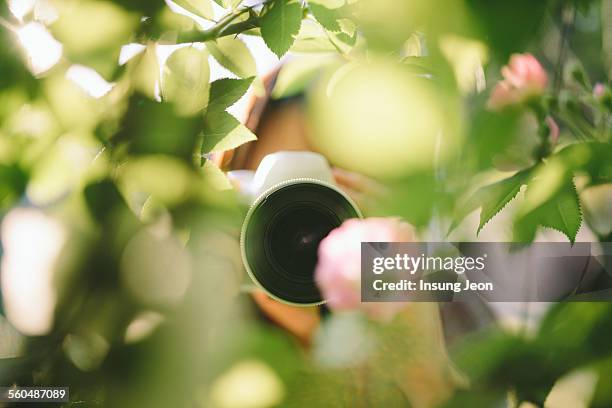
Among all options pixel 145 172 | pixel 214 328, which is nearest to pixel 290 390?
pixel 214 328

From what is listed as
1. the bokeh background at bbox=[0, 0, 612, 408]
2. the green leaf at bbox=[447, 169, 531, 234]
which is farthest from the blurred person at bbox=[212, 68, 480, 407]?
the green leaf at bbox=[447, 169, 531, 234]

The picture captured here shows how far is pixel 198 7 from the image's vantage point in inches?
16.4

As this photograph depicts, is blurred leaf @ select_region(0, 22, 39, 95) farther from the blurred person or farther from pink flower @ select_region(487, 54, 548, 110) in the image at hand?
pink flower @ select_region(487, 54, 548, 110)

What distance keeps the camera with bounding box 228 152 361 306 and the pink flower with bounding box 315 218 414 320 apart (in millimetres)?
10

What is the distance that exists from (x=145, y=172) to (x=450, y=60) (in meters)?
0.25

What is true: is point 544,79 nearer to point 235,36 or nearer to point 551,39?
→ point 551,39

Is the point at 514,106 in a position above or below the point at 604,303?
above

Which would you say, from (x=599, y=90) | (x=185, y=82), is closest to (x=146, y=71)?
(x=185, y=82)

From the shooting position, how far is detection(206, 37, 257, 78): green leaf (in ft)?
1.44

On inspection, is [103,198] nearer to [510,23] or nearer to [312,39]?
[312,39]

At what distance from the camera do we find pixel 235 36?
1.44ft

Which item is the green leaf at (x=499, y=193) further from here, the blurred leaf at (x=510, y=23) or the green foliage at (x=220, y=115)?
the green foliage at (x=220, y=115)

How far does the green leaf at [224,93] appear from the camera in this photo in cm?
43

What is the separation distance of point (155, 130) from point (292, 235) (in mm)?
155
